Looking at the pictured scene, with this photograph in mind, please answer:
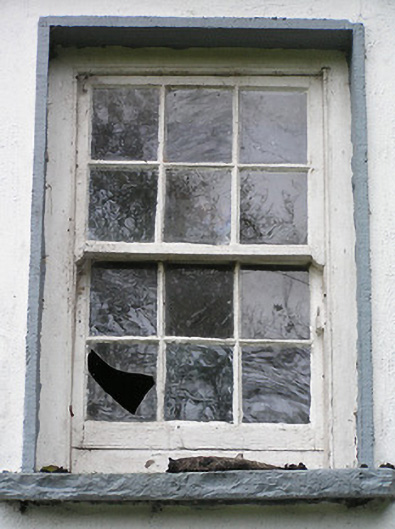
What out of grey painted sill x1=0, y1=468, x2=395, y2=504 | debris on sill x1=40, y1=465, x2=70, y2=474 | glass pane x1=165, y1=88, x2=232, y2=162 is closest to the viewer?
grey painted sill x1=0, y1=468, x2=395, y2=504

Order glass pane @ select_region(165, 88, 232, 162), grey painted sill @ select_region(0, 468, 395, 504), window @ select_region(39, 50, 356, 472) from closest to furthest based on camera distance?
grey painted sill @ select_region(0, 468, 395, 504) < window @ select_region(39, 50, 356, 472) < glass pane @ select_region(165, 88, 232, 162)

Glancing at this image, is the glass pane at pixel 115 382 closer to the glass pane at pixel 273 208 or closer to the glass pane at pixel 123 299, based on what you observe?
the glass pane at pixel 123 299

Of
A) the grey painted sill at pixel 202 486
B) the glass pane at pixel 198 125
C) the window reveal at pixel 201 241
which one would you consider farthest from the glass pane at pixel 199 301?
the grey painted sill at pixel 202 486

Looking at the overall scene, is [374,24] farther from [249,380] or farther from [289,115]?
[249,380]

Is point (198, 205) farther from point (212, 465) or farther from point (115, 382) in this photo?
point (212, 465)

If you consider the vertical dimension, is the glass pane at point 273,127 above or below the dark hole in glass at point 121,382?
above

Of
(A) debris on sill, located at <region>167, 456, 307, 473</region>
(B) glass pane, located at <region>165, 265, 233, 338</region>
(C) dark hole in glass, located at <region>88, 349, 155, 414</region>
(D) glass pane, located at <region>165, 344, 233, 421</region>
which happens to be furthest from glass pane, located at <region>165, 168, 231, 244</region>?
(A) debris on sill, located at <region>167, 456, 307, 473</region>

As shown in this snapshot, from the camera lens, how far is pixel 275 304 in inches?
197

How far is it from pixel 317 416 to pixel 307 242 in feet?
2.16

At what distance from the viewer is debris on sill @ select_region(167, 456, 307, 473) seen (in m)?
4.59

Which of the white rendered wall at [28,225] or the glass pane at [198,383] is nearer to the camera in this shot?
the white rendered wall at [28,225]

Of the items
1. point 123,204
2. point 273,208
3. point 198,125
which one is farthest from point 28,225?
point 273,208

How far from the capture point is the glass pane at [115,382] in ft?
16.0

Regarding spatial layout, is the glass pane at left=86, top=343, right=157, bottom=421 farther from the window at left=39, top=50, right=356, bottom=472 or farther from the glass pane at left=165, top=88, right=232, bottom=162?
the glass pane at left=165, top=88, right=232, bottom=162
